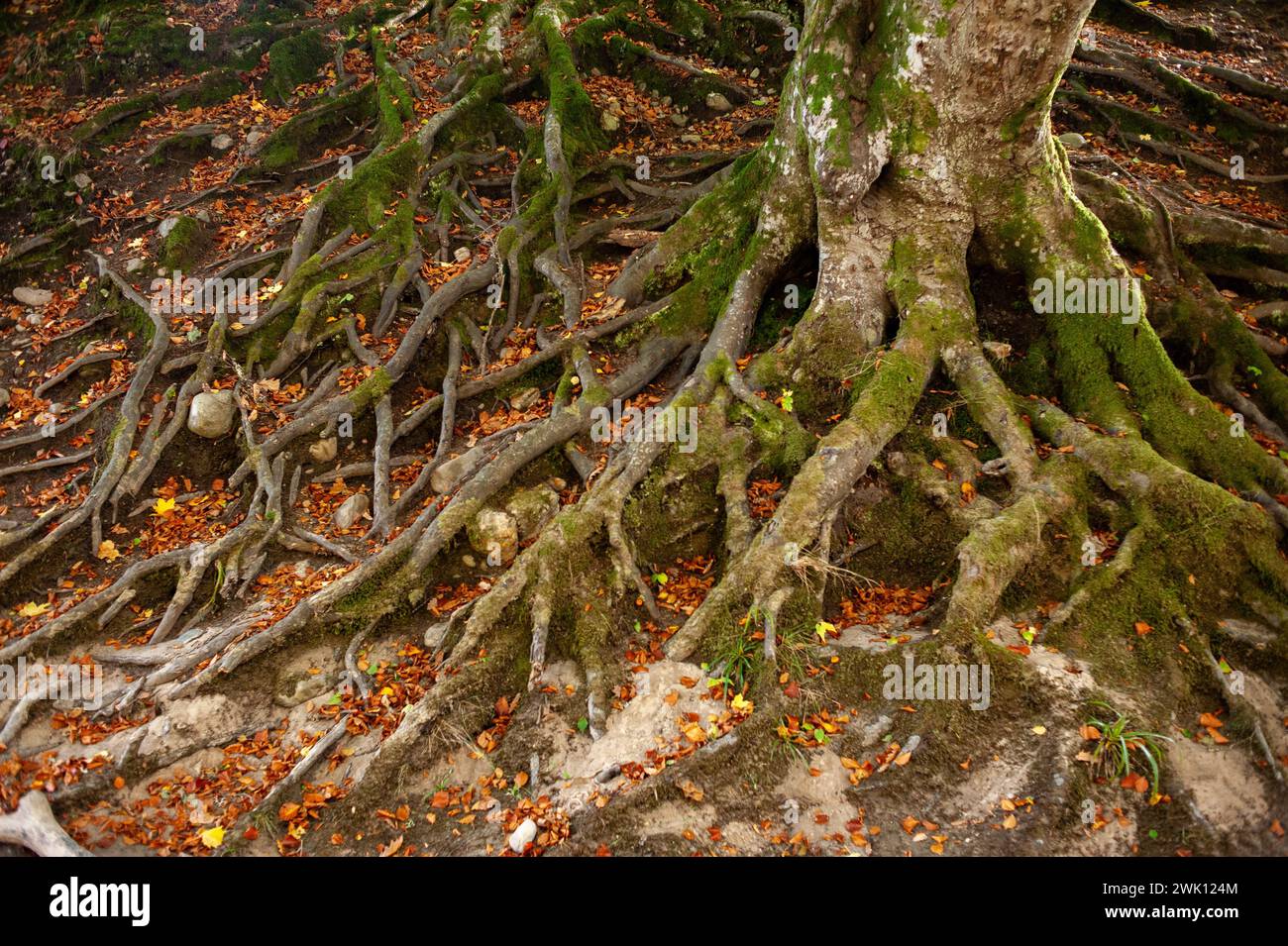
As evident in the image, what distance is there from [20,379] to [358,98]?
5571 millimetres

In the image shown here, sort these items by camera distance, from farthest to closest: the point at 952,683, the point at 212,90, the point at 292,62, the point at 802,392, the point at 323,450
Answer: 1. the point at 292,62
2. the point at 212,90
3. the point at 323,450
4. the point at 802,392
5. the point at 952,683

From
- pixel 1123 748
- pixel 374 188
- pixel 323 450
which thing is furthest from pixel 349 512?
pixel 1123 748

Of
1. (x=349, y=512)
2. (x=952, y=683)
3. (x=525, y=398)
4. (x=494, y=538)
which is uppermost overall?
(x=525, y=398)

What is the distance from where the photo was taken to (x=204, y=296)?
25.2 ft

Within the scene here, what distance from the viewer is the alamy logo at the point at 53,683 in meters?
4.40

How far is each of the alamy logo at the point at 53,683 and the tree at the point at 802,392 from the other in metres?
0.15

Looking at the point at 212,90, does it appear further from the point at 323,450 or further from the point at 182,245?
the point at 323,450

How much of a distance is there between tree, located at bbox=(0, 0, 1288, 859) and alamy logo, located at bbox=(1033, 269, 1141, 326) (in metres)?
0.02

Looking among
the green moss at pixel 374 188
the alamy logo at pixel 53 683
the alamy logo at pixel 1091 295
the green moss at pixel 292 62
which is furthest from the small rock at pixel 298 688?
the green moss at pixel 292 62

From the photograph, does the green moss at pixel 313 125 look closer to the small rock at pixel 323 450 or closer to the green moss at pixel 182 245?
the green moss at pixel 182 245

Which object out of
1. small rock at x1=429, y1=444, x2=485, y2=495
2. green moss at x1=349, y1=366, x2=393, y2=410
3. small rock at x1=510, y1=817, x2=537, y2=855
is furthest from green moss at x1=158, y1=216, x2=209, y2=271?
small rock at x1=510, y1=817, x2=537, y2=855

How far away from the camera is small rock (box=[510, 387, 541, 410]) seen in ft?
21.8
